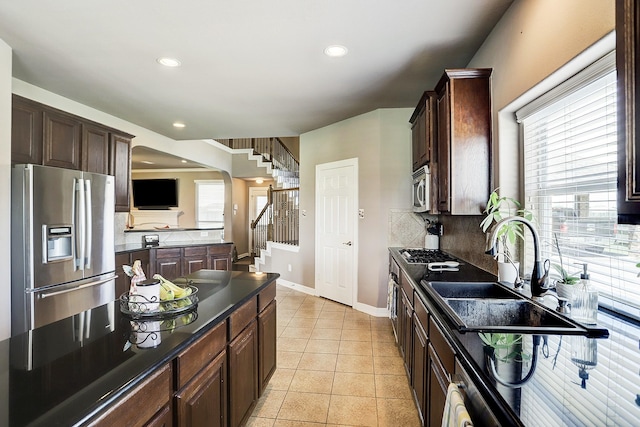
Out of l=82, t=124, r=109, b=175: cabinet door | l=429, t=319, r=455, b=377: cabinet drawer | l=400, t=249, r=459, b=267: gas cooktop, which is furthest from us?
l=82, t=124, r=109, b=175: cabinet door

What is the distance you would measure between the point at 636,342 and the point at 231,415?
179cm

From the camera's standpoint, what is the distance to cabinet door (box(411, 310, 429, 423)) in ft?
6.17

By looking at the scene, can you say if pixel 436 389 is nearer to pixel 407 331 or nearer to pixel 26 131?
pixel 407 331

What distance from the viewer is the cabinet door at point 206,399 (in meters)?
1.28

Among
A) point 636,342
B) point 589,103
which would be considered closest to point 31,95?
point 589,103

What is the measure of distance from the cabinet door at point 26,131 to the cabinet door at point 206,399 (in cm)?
279

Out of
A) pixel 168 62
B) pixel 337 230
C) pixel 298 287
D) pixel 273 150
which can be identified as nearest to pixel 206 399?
pixel 168 62

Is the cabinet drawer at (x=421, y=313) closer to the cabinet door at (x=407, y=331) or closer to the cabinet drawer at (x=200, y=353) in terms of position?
the cabinet door at (x=407, y=331)

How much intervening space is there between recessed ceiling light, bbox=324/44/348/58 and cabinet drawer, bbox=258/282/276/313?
192 centimetres

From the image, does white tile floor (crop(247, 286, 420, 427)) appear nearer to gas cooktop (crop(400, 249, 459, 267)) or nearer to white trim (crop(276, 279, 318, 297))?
gas cooktop (crop(400, 249, 459, 267))

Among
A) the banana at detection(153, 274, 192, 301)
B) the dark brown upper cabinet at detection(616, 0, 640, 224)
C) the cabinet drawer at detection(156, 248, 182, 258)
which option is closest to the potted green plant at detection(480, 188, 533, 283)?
the dark brown upper cabinet at detection(616, 0, 640, 224)

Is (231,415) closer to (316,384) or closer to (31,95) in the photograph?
(316,384)

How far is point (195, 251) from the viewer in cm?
496

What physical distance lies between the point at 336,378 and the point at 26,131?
137 inches
